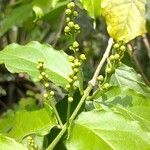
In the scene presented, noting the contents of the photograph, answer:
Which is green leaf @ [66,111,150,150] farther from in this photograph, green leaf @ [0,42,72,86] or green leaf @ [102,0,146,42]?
green leaf @ [102,0,146,42]

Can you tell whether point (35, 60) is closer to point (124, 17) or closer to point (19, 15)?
point (124, 17)

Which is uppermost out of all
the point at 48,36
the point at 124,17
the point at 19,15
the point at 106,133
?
the point at 124,17

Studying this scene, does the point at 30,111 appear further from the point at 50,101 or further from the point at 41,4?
the point at 41,4

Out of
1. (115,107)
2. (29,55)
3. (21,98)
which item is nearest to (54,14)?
(29,55)

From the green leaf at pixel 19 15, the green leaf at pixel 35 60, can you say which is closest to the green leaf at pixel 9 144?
the green leaf at pixel 35 60

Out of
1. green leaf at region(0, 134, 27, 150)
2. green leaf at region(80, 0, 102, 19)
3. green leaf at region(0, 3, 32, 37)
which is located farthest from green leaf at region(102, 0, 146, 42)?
green leaf at region(0, 3, 32, 37)

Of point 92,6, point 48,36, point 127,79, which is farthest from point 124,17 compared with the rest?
point 48,36

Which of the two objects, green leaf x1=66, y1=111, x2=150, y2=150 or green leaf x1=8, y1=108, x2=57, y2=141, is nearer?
green leaf x1=66, y1=111, x2=150, y2=150
